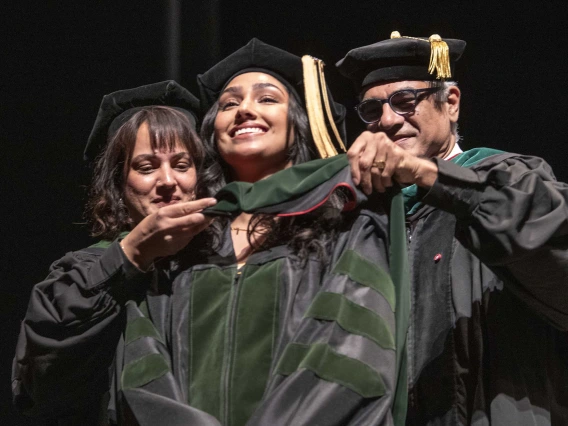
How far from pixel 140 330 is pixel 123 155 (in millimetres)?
850

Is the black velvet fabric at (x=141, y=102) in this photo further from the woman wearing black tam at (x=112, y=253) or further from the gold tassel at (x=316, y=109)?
the gold tassel at (x=316, y=109)

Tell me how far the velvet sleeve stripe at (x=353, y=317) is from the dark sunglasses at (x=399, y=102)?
3.46 feet

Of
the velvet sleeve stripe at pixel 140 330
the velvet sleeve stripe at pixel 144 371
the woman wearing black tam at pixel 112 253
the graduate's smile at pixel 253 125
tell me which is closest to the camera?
the velvet sleeve stripe at pixel 144 371

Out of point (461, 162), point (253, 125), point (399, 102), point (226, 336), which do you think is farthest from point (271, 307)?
point (399, 102)

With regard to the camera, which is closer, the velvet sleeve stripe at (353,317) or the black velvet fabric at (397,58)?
the velvet sleeve stripe at (353,317)

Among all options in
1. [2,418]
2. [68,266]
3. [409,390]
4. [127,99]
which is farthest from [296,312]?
[2,418]

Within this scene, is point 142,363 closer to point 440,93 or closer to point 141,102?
point 141,102

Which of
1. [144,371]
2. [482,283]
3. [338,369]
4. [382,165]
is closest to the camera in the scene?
[338,369]

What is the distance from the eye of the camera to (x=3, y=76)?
12.6 feet

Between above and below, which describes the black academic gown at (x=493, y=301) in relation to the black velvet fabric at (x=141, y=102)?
below

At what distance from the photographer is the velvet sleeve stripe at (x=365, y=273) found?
2.35 m

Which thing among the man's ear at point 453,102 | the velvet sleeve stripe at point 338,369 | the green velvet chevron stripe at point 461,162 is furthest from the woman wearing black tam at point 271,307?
the man's ear at point 453,102

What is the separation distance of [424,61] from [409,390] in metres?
1.19

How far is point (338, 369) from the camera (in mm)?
2217
